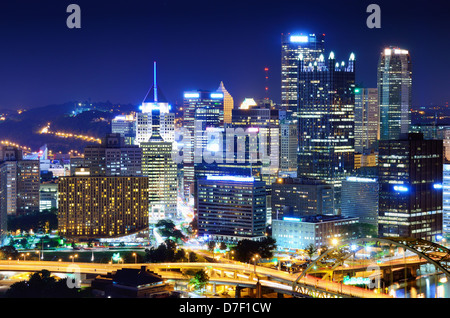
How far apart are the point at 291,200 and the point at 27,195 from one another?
29.0ft

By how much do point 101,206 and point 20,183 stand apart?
20.8ft

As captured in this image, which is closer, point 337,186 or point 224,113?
point 337,186

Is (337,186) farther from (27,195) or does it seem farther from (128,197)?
(27,195)

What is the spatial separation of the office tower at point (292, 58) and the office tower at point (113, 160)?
10165 millimetres

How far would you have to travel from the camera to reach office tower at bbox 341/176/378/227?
21.3 m

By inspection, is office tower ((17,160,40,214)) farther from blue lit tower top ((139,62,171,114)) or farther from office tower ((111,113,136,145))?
office tower ((111,113,136,145))

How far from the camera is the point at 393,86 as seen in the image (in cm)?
3028

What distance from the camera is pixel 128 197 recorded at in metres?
20.8

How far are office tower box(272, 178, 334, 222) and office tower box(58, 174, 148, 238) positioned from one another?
384 cm

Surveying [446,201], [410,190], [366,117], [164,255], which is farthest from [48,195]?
[446,201]

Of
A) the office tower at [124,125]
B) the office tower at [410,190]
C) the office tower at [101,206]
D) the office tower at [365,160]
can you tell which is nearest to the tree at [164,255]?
the office tower at [101,206]

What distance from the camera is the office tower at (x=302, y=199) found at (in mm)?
22297

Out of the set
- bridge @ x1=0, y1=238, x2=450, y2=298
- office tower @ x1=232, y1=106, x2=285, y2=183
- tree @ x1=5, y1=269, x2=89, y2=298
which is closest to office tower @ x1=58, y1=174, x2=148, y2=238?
bridge @ x1=0, y1=238, x2=450, y2=298
